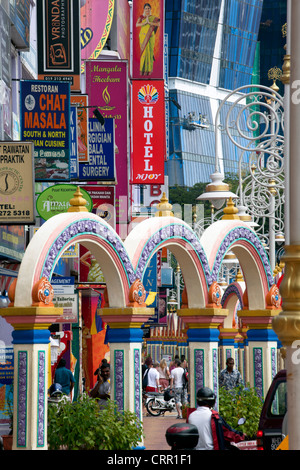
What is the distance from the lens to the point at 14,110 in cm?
2181

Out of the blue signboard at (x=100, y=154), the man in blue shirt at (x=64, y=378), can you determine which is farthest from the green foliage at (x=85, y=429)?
the blue signboard at (x=100, y=154)

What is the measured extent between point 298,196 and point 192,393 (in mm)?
12063

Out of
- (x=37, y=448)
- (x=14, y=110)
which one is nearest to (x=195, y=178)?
(x=14, y=110)

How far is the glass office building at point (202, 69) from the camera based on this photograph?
98.2 meters

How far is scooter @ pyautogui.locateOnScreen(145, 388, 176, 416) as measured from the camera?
30.6 metres

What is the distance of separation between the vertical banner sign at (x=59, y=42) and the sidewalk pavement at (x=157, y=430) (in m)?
7.13

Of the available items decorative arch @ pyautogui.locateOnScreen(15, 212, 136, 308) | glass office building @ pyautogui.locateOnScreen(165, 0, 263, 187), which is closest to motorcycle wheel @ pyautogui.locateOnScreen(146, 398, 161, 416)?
decorative arch @ pyautogui.locateOnScreen(15, 212, 136, 308)

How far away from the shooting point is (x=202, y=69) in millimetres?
104500

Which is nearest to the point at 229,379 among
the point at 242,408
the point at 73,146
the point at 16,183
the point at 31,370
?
the point at 242,408

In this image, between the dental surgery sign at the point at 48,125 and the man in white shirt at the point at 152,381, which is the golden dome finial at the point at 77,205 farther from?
the man in white shirt at the point at 152,381

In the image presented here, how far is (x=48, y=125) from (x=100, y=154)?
480 centimetres

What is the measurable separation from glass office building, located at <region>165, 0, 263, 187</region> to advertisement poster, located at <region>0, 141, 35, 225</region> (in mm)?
77735

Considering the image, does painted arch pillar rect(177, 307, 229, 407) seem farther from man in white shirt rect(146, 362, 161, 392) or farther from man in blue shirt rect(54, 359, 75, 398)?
man in white shirt rect(146, 362, 161, 392)
